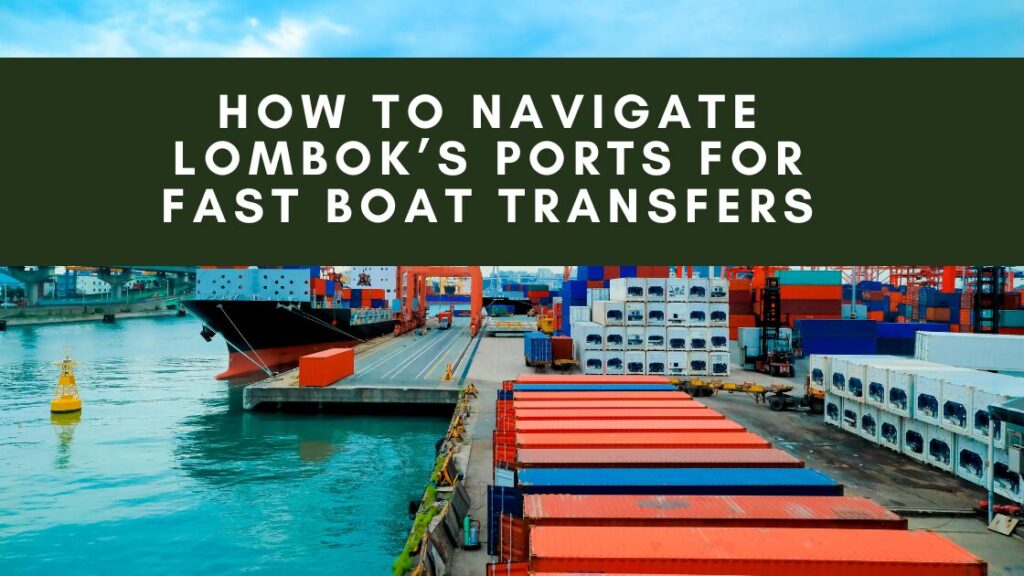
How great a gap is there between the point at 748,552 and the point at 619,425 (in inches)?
343

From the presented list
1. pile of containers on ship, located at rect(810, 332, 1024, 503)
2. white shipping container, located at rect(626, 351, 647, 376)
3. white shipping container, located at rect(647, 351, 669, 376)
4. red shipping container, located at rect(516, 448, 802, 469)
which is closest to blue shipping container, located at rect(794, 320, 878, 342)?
white shipping container, located at rect(647, 351, 669, 376)

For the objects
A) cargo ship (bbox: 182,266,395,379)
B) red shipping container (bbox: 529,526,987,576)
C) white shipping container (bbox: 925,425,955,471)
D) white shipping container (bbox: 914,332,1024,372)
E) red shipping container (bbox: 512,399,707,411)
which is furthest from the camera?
cargo ship (bbox: 182,266,395,379)

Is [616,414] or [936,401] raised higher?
[936,401]

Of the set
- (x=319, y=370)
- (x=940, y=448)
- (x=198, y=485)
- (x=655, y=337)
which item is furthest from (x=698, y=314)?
(x=198, y=485)

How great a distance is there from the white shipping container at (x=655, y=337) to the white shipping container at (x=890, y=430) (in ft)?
56.6

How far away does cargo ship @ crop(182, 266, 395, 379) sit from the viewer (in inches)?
2050

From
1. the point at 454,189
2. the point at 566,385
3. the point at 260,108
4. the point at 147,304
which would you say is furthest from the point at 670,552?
the point at 147,304

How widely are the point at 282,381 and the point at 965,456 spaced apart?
34.6 metres

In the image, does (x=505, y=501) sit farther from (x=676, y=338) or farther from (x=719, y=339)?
(x=719, y=339)

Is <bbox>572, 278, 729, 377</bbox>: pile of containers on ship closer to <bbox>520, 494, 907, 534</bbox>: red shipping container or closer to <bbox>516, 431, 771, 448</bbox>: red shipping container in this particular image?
<bbox>516, 431, 771, 448</bbox>: red shipping container

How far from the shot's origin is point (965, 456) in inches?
734

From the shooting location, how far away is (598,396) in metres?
22.8

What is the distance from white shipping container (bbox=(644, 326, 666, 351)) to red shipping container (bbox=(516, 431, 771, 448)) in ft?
75.9

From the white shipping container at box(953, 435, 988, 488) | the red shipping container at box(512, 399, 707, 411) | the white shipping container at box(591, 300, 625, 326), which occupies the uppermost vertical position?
the white shipping container at box(591, 300, 625, 326)
